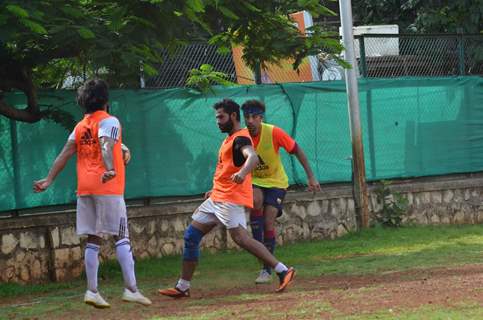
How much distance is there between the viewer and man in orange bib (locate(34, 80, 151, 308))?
8.27 meters

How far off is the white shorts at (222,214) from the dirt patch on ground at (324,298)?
2.14ft

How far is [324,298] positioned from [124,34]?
130 inches

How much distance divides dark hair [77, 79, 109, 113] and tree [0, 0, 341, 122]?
1064mm

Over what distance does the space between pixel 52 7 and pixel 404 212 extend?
6.76 meters

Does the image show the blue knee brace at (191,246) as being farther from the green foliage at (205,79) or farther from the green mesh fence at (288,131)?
the green foliage at (205,79)

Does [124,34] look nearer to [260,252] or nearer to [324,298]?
[260,252]

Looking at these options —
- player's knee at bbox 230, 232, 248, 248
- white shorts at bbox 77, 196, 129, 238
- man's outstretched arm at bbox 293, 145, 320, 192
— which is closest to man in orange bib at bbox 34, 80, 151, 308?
white shorts at bbox 77, 196, 129, 238

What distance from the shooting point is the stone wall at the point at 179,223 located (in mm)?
10883

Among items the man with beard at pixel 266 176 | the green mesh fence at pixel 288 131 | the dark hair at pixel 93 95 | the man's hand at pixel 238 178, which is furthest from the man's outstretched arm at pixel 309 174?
the green mesh fence at pixel 288 131

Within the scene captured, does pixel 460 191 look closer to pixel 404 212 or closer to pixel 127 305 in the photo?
pixel 404 212

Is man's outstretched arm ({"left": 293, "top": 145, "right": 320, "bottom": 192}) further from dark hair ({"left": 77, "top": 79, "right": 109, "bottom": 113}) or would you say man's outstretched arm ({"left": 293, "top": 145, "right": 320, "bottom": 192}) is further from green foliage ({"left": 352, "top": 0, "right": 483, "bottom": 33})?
green foliage ({"left": 352, "top": 0, "right": 483, "bottom": 33})

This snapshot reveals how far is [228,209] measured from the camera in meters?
8.95

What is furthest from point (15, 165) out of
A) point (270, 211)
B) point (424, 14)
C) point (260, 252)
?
point (424, 14)

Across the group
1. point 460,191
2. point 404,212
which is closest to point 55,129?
point 404,212
